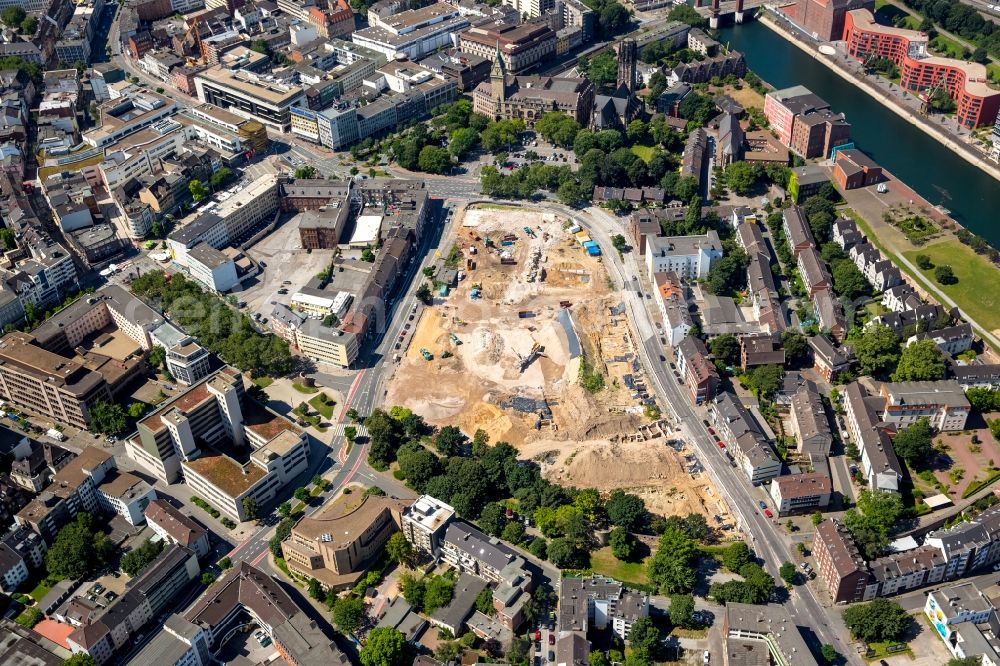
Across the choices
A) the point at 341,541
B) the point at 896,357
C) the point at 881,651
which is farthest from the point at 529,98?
the point at 881,651

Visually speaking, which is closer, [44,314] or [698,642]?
[698,642]

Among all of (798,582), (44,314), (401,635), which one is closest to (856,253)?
(798,582)

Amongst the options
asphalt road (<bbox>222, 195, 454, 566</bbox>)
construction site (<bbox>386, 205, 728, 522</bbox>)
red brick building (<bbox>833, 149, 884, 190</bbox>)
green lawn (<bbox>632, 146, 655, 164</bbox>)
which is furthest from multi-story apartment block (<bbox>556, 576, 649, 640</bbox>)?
green lawn (<bbox>632, 146, 655, 164</bbox>)

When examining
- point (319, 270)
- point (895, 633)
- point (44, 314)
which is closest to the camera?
point (895, 633)

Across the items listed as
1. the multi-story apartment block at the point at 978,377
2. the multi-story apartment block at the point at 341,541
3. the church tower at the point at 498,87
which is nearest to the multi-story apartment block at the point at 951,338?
the multi-story apartment block at the point at 978,377

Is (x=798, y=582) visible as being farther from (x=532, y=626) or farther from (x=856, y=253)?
(x=856, y=253)
